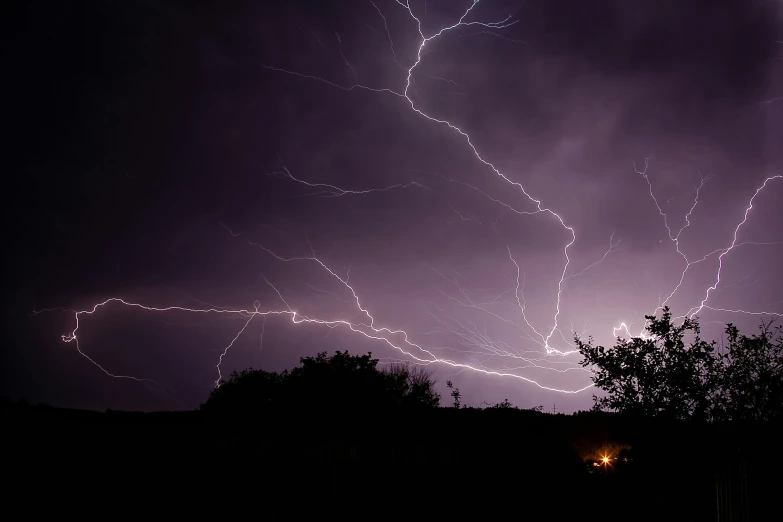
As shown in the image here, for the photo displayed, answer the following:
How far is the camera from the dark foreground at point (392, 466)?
500cm

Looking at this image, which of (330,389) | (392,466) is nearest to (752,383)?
(392,466)

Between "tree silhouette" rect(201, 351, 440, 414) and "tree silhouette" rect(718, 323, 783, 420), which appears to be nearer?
"tree silhouette" rect(718, 323, 783, 420)

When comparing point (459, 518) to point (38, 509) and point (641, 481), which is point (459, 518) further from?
point (38, 509)

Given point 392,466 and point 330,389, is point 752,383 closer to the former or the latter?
point 392,466

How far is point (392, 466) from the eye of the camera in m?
8.33

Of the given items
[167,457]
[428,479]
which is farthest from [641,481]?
[167,457]

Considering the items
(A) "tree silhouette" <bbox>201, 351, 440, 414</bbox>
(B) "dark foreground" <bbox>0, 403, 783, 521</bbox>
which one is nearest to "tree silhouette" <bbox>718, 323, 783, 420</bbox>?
(B) "dark foreground" <bbox>0, 403, 783, 521</bbox>

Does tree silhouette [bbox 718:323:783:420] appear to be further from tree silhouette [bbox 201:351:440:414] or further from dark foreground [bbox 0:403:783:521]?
tree silhouette [bbox 201:351:440:414]

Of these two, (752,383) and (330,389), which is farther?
(330,389)

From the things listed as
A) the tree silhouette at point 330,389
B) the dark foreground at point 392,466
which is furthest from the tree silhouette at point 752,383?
the tree silhouette at point 330,389

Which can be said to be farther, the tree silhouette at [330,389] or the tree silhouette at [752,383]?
the tree silhouette at [330,389]

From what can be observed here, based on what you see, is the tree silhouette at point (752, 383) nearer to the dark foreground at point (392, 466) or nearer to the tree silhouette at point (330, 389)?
the dark foreground at point (392, 466)

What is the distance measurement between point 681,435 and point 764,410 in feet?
4.79

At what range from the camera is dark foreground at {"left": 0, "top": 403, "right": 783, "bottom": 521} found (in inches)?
197
